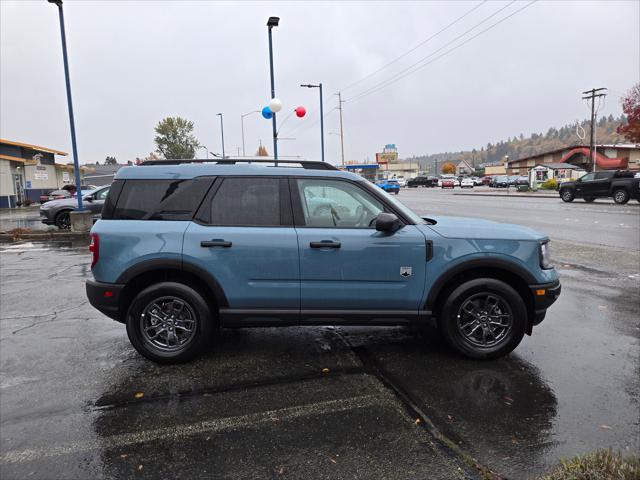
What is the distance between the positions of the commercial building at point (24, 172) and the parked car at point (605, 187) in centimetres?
3635

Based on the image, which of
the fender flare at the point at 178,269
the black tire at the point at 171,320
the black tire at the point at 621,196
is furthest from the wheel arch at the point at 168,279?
the black tire at the point at 621,196

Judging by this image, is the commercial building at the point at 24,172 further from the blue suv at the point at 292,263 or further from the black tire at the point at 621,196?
the black tire at the point at 621,196

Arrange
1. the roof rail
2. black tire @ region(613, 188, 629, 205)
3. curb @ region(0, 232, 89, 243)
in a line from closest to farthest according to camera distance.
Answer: the roof rail → curb @ region(0, 232, 89, 243) → black tire @ region(613, 188, 629, 205)

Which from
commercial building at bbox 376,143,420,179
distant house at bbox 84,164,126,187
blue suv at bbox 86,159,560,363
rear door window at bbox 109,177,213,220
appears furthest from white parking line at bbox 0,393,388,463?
commercial building at bbox 376,143,420,179

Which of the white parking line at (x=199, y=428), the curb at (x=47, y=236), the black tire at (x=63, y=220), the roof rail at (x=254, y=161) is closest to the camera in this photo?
the white parking line at (x=199, y=428)

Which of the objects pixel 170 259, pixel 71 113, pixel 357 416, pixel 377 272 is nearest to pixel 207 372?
pixel 170 259

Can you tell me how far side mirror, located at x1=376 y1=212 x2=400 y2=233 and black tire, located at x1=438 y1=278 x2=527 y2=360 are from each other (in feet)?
2.88

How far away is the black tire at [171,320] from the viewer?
4215 millimetres

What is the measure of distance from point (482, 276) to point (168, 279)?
302 cm

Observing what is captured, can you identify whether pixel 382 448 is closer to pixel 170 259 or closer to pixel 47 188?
pixel 170 259

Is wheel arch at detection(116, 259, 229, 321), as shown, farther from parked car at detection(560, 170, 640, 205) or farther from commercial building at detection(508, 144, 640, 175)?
commercial building at detection(508, 144, 640, 175)

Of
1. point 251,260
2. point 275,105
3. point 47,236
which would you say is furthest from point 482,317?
point 47,236

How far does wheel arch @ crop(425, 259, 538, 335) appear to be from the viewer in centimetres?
416

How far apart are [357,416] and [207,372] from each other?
1.55 m
